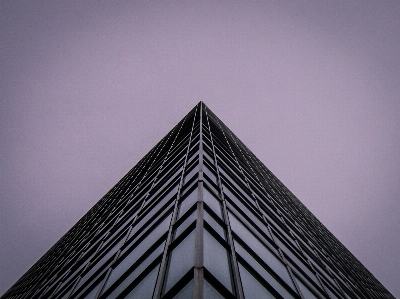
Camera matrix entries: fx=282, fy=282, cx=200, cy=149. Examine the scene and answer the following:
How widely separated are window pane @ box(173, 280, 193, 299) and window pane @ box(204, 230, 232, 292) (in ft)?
1.61

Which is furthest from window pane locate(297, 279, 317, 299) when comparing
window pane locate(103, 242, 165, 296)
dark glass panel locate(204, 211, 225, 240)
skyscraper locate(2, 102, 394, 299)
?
window pane locate(103, 242, 165, 296)

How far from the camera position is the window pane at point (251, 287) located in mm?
5592

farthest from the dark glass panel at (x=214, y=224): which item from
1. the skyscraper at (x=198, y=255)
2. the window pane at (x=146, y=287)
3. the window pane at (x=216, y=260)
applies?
the window pane at (x=146, y=287)

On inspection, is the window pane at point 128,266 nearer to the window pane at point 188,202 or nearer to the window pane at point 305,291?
the window pane at point 188,202

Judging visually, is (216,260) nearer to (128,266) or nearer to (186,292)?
(186,292)

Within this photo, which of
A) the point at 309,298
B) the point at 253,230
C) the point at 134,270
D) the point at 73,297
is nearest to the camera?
the point at 134,270

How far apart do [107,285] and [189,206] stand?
10.6 ft

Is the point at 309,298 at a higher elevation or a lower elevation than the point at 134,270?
lower

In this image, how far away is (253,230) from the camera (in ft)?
30.3

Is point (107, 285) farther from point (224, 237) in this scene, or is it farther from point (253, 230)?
point (253, 230)

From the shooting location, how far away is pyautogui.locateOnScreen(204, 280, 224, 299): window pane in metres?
4.63

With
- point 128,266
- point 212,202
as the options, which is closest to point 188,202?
point 212,202

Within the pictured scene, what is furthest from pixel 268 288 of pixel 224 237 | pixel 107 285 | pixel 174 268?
pixel 107 285

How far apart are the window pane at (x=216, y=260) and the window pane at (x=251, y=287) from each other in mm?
415
